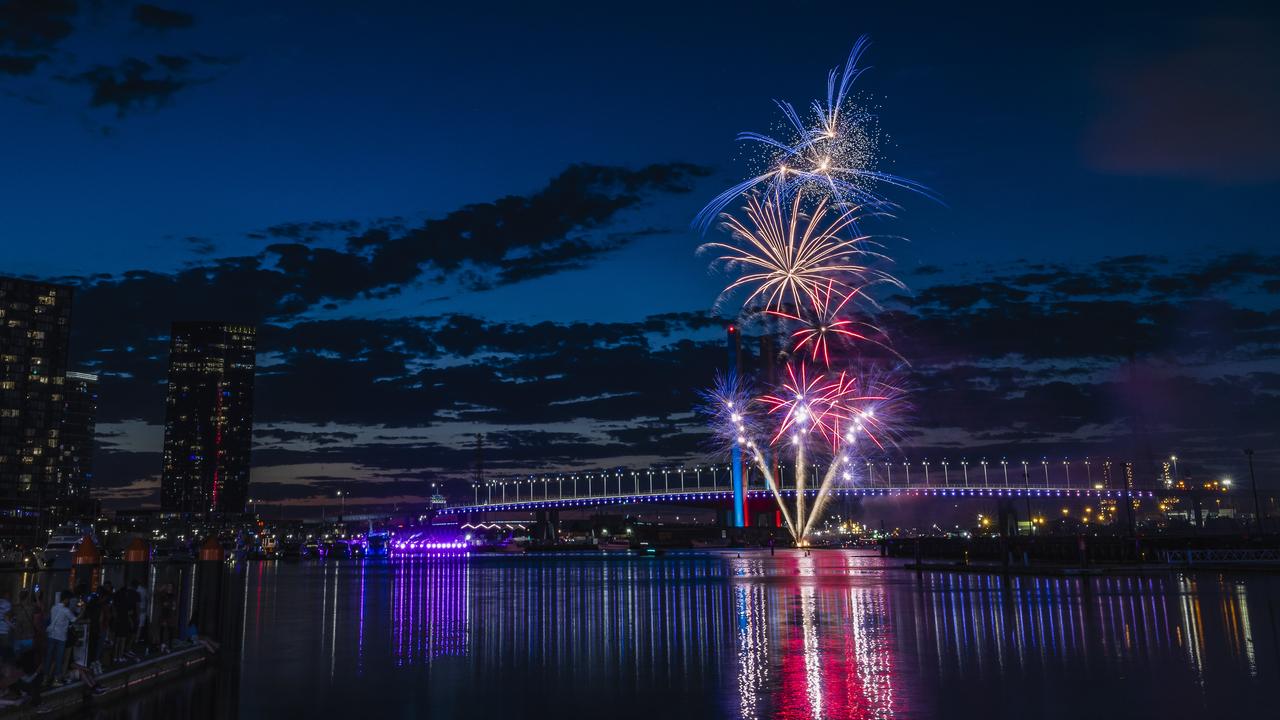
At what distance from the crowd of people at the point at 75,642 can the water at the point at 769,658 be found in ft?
4.70

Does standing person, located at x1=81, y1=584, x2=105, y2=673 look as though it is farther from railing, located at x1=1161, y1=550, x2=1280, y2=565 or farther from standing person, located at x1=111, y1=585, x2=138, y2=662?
railing, located at x1=1161, y1=550, x2=1280, y2=565

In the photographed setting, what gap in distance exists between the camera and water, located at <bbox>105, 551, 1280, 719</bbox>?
15891 mm

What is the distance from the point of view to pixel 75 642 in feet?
56.2

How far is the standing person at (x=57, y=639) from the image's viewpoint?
638 inches

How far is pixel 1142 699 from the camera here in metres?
15.6

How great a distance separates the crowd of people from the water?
143 cm

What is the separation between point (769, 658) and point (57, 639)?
47.3 feet

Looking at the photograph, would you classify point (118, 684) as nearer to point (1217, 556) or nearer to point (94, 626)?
point (94, 626)

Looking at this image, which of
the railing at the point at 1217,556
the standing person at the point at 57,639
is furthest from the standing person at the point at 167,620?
the railing at the point at 1217,556

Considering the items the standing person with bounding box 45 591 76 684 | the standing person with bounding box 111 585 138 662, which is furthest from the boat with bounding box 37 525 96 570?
the standing person with bounding box 45 591 76 684

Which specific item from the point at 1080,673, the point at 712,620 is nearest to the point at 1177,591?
the point at 712,620

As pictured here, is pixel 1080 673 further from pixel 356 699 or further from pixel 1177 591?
pixel 1177 591

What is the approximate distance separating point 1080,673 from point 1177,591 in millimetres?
27568

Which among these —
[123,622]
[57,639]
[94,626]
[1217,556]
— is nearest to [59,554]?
[123,622]
